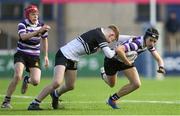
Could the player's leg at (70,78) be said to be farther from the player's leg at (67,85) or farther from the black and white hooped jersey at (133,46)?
the black and white hooped jersey at (133,46)

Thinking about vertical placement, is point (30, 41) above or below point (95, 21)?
above

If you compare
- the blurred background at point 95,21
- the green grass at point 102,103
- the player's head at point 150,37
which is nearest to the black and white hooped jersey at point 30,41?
the green grass at point 102,103

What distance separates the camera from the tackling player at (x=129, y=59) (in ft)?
54.8

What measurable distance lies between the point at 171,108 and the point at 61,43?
1888 cm

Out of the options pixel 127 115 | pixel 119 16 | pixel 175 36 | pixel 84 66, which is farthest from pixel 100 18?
pixel 127 115

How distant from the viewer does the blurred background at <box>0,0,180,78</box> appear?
1324 inches

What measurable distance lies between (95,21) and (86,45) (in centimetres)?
2271

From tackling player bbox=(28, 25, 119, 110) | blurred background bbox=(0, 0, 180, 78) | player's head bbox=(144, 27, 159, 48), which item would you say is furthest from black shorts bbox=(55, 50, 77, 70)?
blurred background bbox=(0, 0, 180, 78)

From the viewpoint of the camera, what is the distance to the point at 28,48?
1747 centimetres

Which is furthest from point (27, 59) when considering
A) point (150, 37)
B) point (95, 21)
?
point (95, 21)

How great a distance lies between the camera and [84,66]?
110 feet

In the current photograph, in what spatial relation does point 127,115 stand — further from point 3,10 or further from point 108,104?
point 3,10

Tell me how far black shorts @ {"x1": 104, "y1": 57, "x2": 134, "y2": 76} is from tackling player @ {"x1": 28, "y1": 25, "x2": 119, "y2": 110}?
761mm

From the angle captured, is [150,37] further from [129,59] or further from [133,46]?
[129,59]
